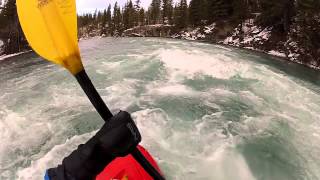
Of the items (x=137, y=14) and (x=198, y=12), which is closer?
(x=198, y=12)

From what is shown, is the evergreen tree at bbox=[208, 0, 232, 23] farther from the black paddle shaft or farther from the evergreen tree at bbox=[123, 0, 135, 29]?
the black paddle shaft

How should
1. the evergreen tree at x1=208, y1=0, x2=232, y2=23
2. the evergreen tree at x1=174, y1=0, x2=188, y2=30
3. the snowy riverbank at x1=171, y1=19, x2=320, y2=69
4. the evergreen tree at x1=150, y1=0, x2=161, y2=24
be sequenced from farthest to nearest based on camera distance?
the evergreen tree at x1=150, y1=0, x2=161, y2=24
the evergreen tree at x1=174, y1=0, x2=188, y2=30
the evergreen tree at x1=208, y1=0, x2=232, y2=23
the snowy riverbank at x1=171, y1=19, x2=320, y2=69

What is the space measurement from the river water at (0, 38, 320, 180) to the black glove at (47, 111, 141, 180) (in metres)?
3.99

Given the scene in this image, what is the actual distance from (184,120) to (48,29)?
19.1ft

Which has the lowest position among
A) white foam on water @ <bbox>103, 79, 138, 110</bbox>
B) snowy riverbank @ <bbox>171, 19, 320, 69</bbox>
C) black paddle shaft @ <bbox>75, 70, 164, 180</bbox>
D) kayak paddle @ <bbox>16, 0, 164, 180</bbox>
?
snowy riverbank @ <bbox>171, 19, 320, 69</bbox>

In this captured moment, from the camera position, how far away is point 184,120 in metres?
7.63

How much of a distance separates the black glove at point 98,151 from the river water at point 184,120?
399 centimetres

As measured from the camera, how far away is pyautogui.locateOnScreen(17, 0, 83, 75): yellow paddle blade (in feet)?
6.50

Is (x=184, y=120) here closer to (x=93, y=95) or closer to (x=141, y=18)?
(x=93, y=95)

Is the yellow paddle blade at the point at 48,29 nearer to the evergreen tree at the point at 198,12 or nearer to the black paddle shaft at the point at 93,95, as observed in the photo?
the black paddle shaft at the point at 93,95

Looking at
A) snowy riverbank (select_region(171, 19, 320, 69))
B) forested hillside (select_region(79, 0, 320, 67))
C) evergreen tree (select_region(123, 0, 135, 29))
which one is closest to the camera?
snowy riverbank (select_region(171, 19, 320, 69))

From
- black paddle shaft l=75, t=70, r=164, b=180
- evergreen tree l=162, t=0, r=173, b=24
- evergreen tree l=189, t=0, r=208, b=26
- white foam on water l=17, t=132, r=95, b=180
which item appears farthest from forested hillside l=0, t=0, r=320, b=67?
black paddle shaft l=75, t=70, r=164, b=180

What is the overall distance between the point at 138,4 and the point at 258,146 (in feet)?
252

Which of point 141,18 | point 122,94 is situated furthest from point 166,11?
point 122,94
